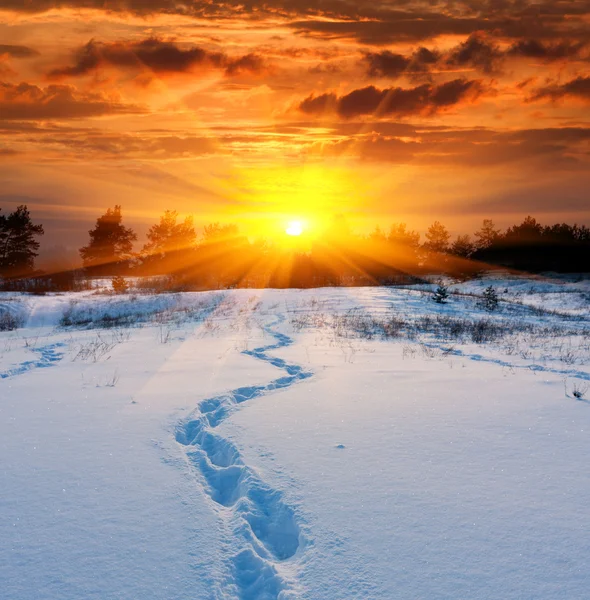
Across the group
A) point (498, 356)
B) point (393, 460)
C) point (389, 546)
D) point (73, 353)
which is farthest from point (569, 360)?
point (73, 353)

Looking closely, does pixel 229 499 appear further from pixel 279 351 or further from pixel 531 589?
pixel 279 351

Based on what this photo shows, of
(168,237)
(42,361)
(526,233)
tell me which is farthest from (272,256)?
(42,361)

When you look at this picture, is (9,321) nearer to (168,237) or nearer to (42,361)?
(42,361)

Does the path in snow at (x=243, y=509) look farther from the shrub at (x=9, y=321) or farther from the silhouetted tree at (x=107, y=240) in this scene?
the silhouetted tree at (x=107, y=240)

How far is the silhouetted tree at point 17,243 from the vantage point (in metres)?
39.2

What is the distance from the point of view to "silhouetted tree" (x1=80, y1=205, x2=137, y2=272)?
4297 cm

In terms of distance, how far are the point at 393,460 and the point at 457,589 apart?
1664mm

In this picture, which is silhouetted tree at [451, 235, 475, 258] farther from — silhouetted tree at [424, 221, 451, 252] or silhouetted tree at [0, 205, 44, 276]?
silhouetted tree at [0, 205, 44, 276]

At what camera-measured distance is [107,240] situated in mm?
43312

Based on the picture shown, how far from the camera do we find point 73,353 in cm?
1038

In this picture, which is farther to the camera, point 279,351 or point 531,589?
point 279,351

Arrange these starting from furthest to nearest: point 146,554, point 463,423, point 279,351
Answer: point 279,351 < point 463,423 < point 146,554

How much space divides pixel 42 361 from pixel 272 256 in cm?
3840

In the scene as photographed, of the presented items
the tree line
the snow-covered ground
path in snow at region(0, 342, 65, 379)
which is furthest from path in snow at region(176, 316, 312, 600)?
the tree line
